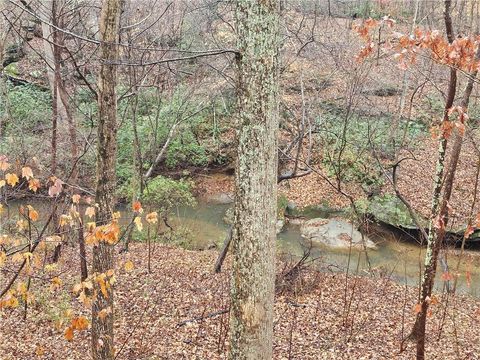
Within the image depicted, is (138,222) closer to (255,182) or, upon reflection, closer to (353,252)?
(255,182)

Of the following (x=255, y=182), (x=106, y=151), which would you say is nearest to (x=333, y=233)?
(x=106, y=151)

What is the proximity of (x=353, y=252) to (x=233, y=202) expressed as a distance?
4824 millimetres

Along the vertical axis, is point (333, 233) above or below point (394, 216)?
below

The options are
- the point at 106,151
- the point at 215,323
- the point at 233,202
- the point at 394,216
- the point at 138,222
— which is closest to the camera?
the point at 138,222

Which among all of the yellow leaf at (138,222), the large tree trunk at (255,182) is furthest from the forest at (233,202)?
the yellow leaf at (138,222)

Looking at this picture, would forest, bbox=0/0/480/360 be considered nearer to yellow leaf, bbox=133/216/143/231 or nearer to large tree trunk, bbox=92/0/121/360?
large tree trunk, bbox=92/0/121/360

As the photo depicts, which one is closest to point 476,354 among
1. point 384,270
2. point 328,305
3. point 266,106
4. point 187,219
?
point 328,305

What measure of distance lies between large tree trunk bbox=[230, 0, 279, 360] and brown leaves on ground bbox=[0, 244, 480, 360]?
315 cm

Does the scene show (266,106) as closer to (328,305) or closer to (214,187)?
(328,305)

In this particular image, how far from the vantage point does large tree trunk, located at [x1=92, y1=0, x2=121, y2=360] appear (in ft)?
14.4

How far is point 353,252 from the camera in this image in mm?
13523

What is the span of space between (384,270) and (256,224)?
8967mm

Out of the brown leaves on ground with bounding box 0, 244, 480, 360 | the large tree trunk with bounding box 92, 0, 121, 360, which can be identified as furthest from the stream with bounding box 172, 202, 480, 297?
the large tree trunk with bounding box 92, 0, 121, 360

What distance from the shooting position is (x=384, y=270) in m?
11.5
